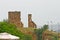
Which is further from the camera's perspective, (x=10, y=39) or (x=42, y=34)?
(x=42, y=34)

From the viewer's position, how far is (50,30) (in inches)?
2625

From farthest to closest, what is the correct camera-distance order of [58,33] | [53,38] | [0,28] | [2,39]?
[58,33] → [53,38] → [0,28] → [2,39]

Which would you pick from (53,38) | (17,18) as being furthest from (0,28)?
(53,38)

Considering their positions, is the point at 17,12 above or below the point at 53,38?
above

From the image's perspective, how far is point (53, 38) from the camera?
63969mm

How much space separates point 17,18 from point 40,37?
10080 mm

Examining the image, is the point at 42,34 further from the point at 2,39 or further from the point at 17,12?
the point at 2,39

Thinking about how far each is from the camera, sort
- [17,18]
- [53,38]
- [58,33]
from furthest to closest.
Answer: [58,33] → [53,38] → [17,18]

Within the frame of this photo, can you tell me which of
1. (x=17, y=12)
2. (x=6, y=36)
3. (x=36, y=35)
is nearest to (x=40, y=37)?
(x=36, y=35)

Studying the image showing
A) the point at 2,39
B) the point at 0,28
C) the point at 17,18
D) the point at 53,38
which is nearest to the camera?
the point at 2,39

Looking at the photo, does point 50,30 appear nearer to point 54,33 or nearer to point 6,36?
point 54,33

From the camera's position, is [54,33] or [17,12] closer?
[17,12]

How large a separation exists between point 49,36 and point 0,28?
31653 millimetres

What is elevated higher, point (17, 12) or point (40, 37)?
point (17, 12)
